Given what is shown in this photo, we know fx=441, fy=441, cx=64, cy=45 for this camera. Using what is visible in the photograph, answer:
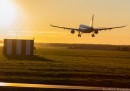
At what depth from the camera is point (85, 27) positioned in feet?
→ 369

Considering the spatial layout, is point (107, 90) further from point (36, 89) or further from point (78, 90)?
point (36, 89)

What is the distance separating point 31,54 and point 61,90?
75.4 meters

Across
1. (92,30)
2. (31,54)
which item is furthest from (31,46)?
(92,30)

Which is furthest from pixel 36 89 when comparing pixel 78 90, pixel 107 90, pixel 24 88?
pixel 107 90

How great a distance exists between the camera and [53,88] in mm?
27844

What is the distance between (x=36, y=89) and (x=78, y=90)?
262 cm

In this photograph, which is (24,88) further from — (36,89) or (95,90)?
(95,90)

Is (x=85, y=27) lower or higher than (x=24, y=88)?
higher

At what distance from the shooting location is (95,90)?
27328mm

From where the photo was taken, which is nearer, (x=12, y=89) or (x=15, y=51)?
(x=12, y=89)

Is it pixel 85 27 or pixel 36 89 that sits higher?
pixel 85 27

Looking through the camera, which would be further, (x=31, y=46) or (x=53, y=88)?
(x=31, y=46)

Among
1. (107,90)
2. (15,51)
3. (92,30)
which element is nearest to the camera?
(107,90)

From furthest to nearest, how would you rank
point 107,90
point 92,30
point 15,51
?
point 92,30 < point 15,51 < point 107,90
